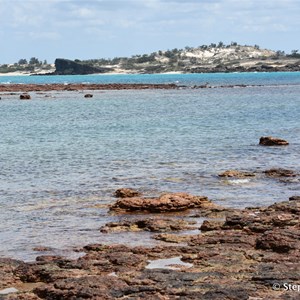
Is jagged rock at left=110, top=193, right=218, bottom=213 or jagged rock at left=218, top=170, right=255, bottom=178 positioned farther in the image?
jagged rock at left=218, top=170, right=255, bottom=178

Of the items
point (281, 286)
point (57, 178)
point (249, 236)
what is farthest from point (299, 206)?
point (57, 178)

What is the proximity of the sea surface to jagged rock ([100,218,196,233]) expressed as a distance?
48 centimetres

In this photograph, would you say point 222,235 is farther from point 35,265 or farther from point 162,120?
point 162,120

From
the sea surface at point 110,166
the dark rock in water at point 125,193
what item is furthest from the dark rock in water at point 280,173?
the dark rock in water at point 125,193

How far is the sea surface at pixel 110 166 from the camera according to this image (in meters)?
19.7

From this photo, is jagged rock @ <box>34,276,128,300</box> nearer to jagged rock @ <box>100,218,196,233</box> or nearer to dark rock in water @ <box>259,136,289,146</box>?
jagged rock @ <box>100,218,196,233</box>

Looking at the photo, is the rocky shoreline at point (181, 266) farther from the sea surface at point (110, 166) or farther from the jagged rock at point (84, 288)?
the sea surface at point (110, 166)

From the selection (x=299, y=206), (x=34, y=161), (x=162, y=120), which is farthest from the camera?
(x=162, y=120)

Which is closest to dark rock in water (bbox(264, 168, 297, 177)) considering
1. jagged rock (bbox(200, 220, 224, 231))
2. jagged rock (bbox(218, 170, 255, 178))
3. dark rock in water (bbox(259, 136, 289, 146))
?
jagged rock (bbox(218, 170, 255, 178))

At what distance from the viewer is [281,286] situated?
12883 mm

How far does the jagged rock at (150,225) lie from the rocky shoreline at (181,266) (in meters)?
0.02

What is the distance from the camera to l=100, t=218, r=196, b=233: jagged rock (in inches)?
730

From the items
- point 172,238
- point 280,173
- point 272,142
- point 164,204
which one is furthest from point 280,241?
point 272,142

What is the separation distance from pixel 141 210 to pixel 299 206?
445cm
